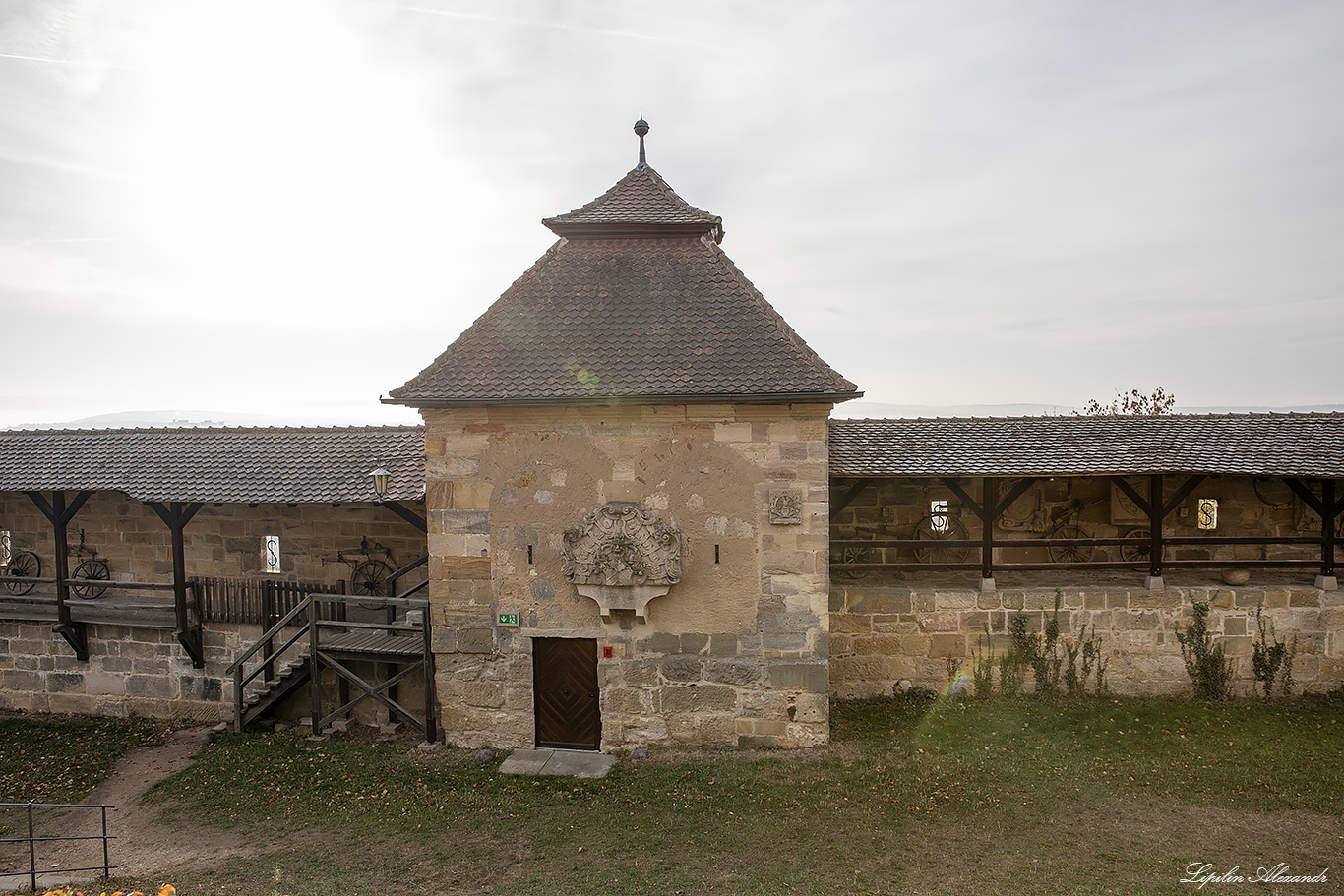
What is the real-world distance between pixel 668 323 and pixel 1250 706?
34.9ft

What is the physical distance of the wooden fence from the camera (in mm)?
11898

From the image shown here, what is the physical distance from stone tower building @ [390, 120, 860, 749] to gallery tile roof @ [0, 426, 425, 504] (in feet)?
6.24

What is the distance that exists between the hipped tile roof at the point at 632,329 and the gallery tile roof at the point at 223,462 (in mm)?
2468

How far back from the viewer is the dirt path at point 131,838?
801 cm

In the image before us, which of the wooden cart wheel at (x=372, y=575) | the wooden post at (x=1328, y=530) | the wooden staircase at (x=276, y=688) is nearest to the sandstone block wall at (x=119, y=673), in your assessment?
the wooden staircase at (x=276, y=688)

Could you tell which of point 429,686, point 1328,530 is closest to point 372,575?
point 429,686

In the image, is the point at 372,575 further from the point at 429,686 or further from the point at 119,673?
the point at 119,673

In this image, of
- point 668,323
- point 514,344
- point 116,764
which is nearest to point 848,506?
point 668,323

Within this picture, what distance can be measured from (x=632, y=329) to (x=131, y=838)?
8.85 metres

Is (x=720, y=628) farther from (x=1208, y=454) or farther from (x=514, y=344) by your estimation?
(x=1208, y=454)

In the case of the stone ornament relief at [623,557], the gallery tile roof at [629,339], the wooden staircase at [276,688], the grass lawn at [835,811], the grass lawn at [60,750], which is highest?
the gallery tile roof at [629,339]

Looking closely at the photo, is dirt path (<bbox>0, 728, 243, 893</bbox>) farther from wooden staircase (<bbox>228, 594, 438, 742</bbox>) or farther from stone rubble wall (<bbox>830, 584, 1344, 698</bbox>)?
stone rubble wall (<bbox>830, 584, 1344, 698</bbox>)

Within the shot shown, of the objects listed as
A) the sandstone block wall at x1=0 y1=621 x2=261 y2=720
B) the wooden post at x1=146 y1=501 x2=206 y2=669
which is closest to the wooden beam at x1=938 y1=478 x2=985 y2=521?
the sandstone block wall at x1=0 y1=621 x2=261 y2=720

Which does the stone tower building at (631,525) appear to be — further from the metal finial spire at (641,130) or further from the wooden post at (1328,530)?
the wooden post at (1328,530)
